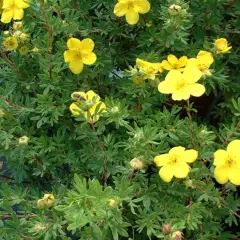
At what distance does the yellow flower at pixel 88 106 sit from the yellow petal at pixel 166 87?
6.7 inches

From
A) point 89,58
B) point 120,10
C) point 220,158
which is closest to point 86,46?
point 89,58

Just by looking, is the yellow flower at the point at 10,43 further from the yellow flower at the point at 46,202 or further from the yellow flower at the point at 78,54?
the yellow flower at the point at 46,202

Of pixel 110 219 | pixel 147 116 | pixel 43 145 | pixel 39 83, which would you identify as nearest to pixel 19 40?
pixel 39 83

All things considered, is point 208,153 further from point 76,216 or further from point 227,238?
point 76,216

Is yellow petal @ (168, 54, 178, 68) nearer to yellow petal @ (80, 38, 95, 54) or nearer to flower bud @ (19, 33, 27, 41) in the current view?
yellow petal @ (80, 38, 95, 54)

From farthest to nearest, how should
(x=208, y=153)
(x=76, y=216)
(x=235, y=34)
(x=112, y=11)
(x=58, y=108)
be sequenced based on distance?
(x=235, y=34), (x=112, y=11), (x=58, y=108), (x=208, y=153), (x=76, y=216)

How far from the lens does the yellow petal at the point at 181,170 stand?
4.50 ft

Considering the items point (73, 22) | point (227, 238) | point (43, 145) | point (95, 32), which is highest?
point (73, 22)

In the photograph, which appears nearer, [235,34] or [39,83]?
[39,83]

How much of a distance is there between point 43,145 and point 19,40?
331 mm

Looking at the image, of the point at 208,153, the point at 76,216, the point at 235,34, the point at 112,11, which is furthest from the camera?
the point at 235,34

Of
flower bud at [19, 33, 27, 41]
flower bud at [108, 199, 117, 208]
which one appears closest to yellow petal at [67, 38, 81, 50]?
flower bud at [19, 33, 27, 41]

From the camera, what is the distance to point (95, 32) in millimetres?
1848

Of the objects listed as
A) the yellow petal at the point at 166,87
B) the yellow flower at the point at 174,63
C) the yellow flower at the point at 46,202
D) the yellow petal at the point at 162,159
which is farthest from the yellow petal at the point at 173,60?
the yellow flower at the point at 46,202
